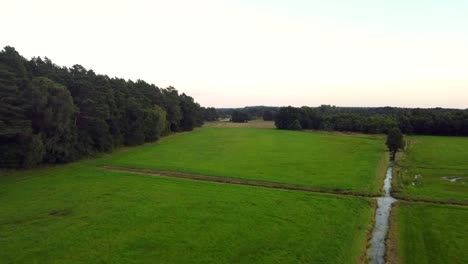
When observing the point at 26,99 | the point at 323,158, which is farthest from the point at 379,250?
the point at 26,99

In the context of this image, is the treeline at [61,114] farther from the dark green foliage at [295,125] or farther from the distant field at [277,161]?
the dark green foliage at [295,125]

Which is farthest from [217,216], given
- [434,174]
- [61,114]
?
[434,174]

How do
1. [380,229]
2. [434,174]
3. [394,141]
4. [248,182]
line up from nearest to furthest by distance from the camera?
[380,229], [248,182], [434,174], [394,141]

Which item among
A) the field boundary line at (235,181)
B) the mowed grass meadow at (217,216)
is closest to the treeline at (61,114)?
the mowed grass meadow at (217,216)

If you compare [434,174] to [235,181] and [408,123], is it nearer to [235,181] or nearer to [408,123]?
[235,181]

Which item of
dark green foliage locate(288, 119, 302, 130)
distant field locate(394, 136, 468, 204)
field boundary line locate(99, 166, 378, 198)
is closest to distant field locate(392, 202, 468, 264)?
distant field locate(394, 136, 468, 204)
